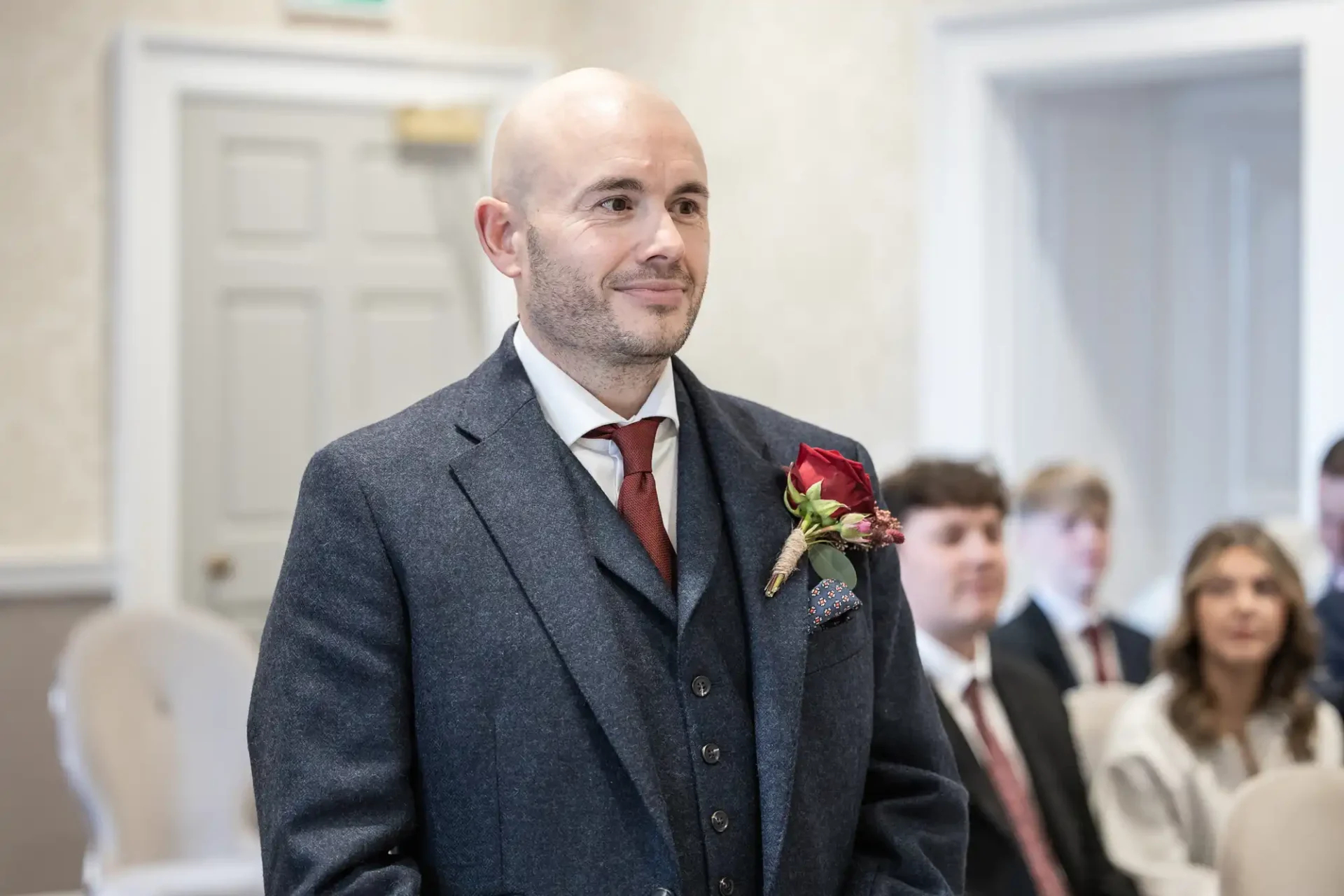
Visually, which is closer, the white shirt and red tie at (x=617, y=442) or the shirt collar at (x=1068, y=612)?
the white shirt and red tie at (x=617, y=442)

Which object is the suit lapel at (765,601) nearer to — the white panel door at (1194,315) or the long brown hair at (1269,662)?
the long brown hair at (1269,662)

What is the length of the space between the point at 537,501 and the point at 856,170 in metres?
3.21

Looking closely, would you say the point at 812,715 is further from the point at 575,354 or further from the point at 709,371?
the point at 709,371

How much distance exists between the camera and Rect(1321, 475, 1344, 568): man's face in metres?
3.49

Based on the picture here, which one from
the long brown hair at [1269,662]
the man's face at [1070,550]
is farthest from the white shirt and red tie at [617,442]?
the man's face at [1070,550]

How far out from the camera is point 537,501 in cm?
146

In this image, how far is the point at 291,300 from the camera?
182 inches

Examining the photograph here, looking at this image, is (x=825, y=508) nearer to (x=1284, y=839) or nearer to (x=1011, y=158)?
(x=1284, y=839)

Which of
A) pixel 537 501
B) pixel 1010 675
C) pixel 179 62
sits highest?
pixel 179 62

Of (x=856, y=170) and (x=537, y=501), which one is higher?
(x=856, y=170)

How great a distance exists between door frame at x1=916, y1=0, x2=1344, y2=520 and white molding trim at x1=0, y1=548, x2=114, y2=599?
85.9 inches

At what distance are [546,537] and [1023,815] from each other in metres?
1.41

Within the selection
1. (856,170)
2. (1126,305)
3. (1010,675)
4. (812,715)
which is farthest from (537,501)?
(1126,305)

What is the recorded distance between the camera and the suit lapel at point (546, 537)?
54.4 inches
